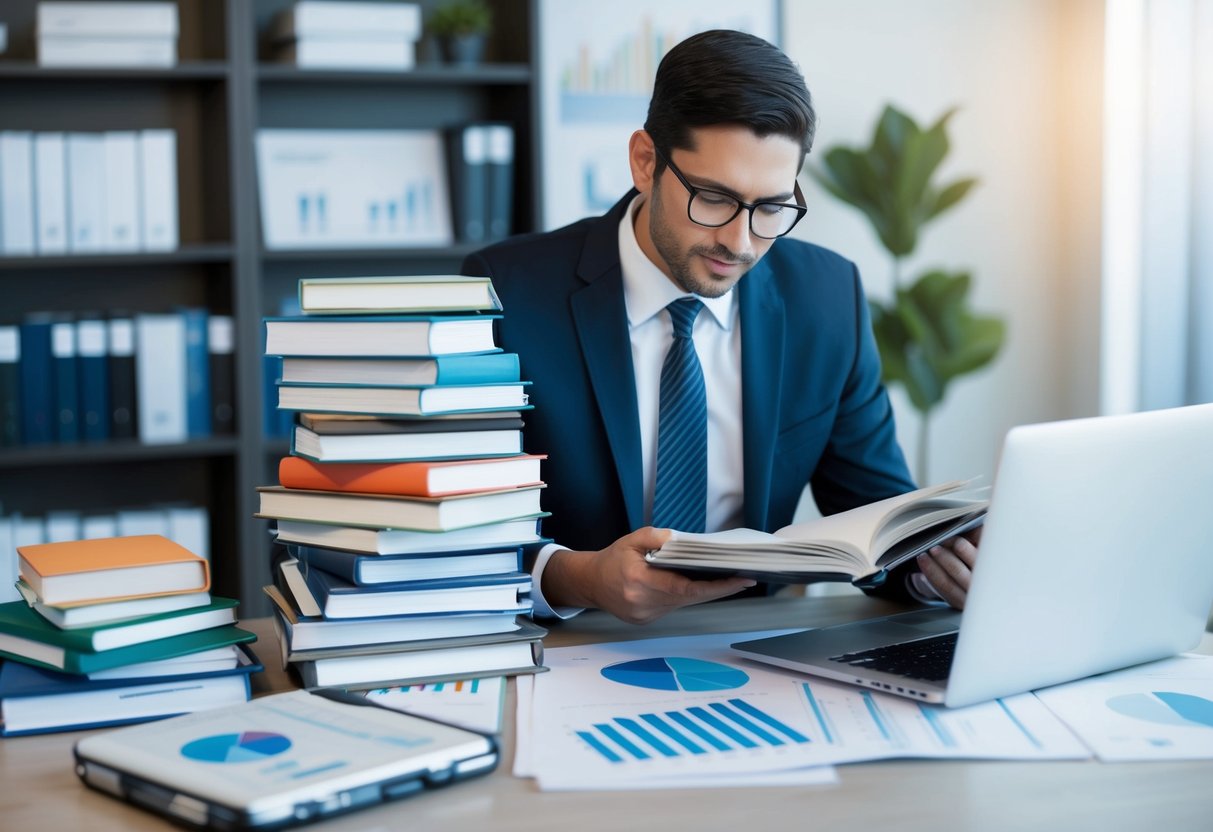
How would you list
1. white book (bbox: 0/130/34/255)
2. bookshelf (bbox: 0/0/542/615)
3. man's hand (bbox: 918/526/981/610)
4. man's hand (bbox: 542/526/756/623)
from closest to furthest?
1. man's hand (bbox: 542/526/756/623)
2. man's hand (bbox: 918/526/981/610)
3. white book (bbox: 0/130/34/255)
4. bookshelf (bbox: 0/0/542/615)

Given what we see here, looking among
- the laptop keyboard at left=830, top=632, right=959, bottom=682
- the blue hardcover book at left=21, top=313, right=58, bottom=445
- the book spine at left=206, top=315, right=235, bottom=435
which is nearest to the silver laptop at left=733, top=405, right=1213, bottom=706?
the laptop keyboard at left=830, top=632, right=959, bottom=682

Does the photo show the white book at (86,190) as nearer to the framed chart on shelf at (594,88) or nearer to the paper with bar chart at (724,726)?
the framed chart on shelf at (594,88)

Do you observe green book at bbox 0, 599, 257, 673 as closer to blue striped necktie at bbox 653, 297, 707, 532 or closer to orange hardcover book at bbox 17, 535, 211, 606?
orange hardcover book at bbox 17, 535, 211, 606

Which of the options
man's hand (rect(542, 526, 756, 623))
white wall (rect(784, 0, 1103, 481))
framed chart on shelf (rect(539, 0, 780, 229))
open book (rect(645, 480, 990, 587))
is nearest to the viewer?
open book (rect(645, 480, 990, 587))

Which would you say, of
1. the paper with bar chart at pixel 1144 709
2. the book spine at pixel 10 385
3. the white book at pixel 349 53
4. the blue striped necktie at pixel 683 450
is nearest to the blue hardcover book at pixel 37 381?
the book spine at pixel 10 385

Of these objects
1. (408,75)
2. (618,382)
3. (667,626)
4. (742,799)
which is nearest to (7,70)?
(408,75)

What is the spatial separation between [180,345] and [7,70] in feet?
2.17

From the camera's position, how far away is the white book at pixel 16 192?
2725mm

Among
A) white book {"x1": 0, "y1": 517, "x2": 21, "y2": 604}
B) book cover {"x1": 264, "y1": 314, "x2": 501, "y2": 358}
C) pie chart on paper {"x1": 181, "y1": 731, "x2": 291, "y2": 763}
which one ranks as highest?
book cover {"x1": 264, "y1": 314, "x2": 501, "y2": 358}

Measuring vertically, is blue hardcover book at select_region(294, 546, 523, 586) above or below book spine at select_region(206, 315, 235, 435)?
below

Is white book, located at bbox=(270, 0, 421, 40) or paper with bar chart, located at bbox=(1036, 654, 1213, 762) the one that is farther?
white book, located at bbox=(270, 0, 421, 40)

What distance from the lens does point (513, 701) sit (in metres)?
1.14

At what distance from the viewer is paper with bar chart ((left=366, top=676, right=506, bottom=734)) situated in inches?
42.6

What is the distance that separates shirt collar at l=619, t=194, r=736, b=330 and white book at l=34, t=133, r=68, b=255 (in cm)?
157
